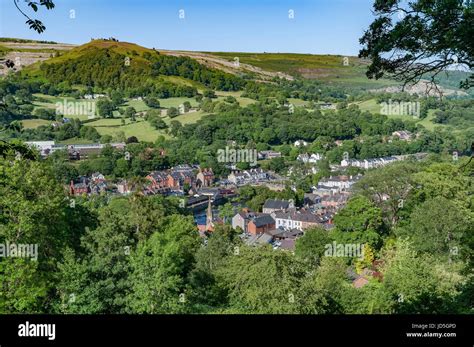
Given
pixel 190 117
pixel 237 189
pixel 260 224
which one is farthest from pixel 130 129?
pixel 260 224

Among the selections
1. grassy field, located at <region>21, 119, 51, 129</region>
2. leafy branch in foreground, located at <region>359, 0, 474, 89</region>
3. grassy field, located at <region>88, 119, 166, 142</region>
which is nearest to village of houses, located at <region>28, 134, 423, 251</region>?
grassy field, located at <region>21, 119, 51, 129</region>

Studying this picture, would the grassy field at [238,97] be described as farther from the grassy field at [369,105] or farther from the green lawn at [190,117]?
the grassy field at [369,105]

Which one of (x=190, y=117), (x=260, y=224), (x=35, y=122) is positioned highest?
(x=190, y=117)

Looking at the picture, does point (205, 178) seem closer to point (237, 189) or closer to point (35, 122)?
point (237, 189)

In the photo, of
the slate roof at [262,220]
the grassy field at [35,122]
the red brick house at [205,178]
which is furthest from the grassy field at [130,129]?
the slate roof at [262,220]

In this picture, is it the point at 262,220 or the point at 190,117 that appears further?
the point at 190,117

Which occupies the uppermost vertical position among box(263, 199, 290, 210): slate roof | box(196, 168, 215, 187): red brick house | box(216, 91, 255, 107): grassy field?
box(216, 91, 255, 107): grassy field

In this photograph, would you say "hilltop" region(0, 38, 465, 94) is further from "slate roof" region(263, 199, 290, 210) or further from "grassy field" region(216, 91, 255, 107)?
"slate roof" region(263, 199, 290, 210)

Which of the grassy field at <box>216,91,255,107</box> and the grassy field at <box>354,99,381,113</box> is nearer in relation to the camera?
the grassy field at <box>354,99,381,113</box>
